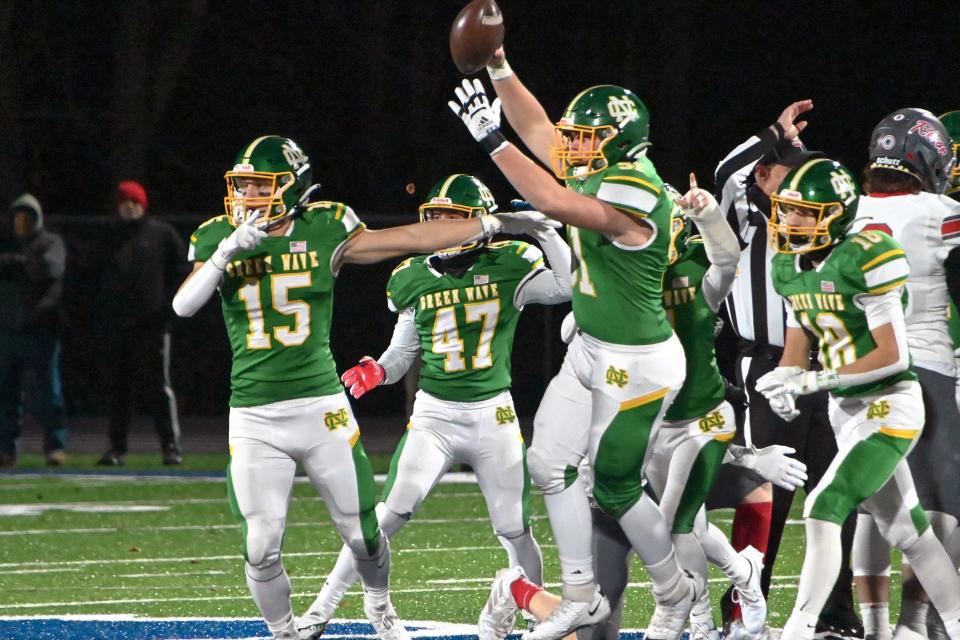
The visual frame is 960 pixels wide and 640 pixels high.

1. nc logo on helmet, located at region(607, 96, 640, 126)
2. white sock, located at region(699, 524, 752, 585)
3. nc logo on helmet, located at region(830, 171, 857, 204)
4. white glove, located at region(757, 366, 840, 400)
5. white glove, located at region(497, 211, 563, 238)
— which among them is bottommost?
white sock, located at region(699, 524, 752, 585)

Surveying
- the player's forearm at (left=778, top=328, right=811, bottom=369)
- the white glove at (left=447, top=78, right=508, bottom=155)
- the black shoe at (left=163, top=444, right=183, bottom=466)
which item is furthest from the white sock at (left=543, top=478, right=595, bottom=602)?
the black shoe at (left=163, top=444, right=183, bottom=466)

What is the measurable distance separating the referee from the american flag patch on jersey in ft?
2.17

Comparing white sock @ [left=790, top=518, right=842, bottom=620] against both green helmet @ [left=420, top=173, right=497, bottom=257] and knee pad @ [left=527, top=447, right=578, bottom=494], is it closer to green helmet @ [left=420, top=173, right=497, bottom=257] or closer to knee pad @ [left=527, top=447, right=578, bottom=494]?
knee pad @ [left=527, top=447, right=578, bottom=494]

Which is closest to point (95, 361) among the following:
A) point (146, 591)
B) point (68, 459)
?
point (68, 459)

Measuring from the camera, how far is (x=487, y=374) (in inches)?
246

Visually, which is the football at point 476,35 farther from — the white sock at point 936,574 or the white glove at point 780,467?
the white sock at point 936,574

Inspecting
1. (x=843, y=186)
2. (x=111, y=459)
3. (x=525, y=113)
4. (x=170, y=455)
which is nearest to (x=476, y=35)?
(x=525, y=113)

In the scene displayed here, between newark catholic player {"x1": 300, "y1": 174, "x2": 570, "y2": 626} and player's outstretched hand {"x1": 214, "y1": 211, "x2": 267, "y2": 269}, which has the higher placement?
player's outstretched hand {"x1": 214, "y1": 211, "x2": 267, "y2": 269}

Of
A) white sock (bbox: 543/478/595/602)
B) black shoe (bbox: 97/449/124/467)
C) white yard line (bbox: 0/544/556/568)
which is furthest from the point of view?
black shoe (bbox: 97/449/124/467)

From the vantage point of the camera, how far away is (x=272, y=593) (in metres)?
5.47

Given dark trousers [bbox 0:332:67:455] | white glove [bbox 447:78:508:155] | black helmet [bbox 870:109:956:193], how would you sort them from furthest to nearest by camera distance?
1. dark trousers [bbox 0:332:67:455]
2. black helmet [bbox 870:109:956:193]
3. white glove [bbox 447:78:508:155]

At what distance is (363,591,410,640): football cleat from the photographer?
575 centimetres

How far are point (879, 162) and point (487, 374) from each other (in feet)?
5.21

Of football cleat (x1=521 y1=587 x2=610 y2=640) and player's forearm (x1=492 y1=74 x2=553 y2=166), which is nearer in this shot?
football cleat (x1=521 y1=587 x2=610 y2=640)
